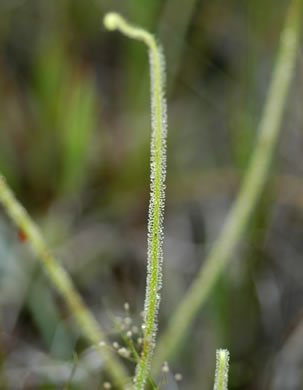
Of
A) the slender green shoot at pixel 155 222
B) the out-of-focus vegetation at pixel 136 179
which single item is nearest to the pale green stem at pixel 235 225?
the out-of-focus vegetation at pixel 136 179

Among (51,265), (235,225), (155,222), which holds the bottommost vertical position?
(51,265)

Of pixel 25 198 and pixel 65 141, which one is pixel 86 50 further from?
pixel 25 198

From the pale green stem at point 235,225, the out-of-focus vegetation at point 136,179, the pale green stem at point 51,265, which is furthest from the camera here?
the out-of-focus vegetation at point 136,179

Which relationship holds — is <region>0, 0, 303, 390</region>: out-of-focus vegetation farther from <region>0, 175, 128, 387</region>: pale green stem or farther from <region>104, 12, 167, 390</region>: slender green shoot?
<region>104, 12, 167, 390</region>: slender green shoot

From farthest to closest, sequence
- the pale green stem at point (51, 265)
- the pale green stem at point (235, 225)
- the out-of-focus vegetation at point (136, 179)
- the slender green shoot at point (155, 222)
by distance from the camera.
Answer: the out-of-focus vegetation at point (136, 179) → the pale green stem at point (235, 225) → the pale green stem at point (51, 265) → the slender green shoot at point (155, 222)

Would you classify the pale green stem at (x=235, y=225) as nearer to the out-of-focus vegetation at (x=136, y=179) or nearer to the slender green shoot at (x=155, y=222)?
the out-of-focus vegetation at (x=136, y=179)

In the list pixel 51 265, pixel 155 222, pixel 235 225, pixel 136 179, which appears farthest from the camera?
pixel 136 179

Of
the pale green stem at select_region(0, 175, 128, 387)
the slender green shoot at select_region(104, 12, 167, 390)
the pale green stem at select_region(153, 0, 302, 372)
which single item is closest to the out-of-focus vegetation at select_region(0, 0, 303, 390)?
the pale green stem at select_region(153, 0, 302, 372)

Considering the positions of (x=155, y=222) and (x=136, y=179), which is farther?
(x=136, y=179)

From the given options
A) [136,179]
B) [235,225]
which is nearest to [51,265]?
[235,225]

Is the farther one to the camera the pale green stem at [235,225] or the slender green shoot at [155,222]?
the pale green stem at [235,225]

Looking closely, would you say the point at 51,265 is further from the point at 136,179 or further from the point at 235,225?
the point at 136,179
